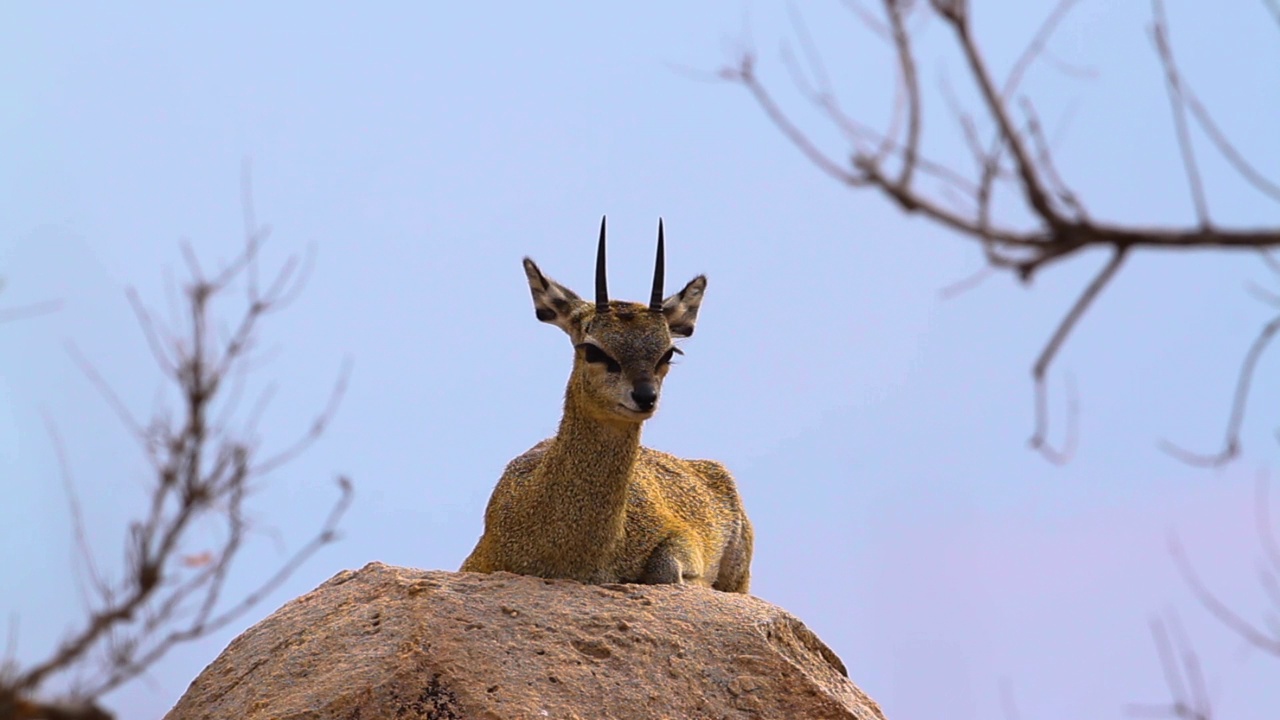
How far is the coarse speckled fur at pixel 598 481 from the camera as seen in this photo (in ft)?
38.2

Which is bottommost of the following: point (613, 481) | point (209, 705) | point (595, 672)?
point (209, 705)

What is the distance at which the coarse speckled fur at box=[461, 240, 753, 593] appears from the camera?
38.2 feet

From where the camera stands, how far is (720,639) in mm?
10375

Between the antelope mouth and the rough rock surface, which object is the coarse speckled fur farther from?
the rough rock surface

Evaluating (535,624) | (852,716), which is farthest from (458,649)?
(852,716)

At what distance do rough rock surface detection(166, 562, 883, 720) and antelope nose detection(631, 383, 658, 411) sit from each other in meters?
1.29

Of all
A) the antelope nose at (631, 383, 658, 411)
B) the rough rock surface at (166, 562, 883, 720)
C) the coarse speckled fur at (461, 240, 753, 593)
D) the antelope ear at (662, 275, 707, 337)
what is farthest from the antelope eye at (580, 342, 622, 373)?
the rough rock surface at (166, 562, 883, 720)

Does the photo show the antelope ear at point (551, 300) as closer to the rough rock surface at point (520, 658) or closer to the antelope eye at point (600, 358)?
the antelope eye at point (600, 358)

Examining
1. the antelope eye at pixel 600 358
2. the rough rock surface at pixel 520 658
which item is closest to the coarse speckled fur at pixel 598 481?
the antelope eye at pixel 600 358

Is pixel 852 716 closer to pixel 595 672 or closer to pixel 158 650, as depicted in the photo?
pixel 595 672

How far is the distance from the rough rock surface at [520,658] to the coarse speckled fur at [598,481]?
805 mm

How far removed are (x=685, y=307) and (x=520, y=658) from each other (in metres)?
3.66

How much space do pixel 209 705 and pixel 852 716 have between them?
4.22 meters

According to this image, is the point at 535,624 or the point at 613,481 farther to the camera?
the point at 613,481
